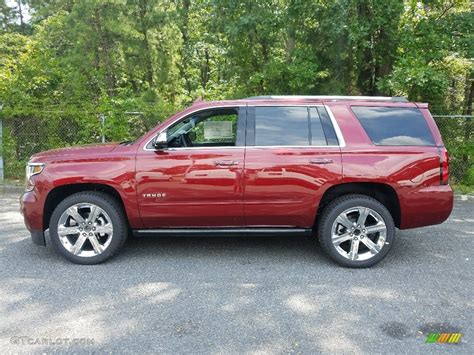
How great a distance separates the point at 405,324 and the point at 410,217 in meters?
1.51

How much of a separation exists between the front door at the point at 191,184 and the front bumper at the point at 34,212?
1101 millimetres

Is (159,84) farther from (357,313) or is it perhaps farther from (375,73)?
(357,313)

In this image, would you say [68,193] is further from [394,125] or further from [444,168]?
[444,168]

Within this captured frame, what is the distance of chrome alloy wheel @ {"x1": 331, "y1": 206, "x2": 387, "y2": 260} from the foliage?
16.9 ft

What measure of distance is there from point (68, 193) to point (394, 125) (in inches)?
146

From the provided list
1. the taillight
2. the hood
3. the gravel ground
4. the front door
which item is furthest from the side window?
the taillight

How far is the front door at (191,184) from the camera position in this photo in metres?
4.52

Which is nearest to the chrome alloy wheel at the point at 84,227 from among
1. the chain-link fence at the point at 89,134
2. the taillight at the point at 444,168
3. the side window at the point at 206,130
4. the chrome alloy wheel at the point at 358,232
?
the side window at the point at 206,130

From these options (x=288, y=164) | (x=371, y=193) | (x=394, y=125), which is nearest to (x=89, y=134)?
(x=288, y=164)

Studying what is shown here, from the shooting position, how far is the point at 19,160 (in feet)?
32.5

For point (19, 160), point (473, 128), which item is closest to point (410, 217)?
point (473, 128)

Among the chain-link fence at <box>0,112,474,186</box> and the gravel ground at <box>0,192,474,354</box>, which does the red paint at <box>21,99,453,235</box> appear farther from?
the chain-link fence at <box>0,112,474,186</box>

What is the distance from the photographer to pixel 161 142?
4535 mm

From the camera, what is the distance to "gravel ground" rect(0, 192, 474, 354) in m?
3.14
